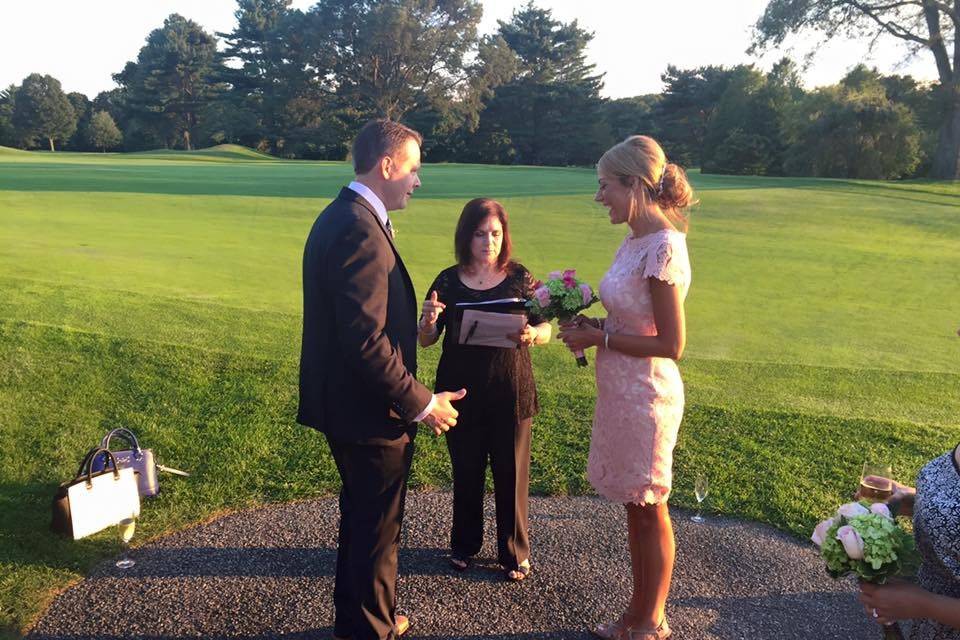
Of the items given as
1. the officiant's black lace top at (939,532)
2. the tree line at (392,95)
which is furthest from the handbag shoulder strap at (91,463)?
the tree line at (392,95)

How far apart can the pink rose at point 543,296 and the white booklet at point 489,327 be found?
23cm

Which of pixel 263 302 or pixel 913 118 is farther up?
pixel 913 118

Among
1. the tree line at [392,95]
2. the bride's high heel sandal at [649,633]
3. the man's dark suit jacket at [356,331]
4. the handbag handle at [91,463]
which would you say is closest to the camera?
the man's dark suit jacket at [356,331]

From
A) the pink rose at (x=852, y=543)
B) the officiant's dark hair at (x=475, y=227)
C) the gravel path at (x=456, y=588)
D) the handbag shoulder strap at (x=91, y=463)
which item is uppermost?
the officiant's dark hair at (x=475, y=227)

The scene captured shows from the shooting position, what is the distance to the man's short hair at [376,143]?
2908 millimetres

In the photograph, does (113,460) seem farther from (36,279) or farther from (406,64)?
(406,64)

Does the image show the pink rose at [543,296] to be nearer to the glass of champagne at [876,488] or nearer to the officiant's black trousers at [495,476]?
the officiant's black trousers at [495,476]

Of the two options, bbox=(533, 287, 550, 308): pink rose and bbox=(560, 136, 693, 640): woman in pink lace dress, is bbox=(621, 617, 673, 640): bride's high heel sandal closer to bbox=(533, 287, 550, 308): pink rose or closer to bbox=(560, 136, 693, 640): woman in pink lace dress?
bbox=(560, 136, 693, 640): woman in pink lace dress

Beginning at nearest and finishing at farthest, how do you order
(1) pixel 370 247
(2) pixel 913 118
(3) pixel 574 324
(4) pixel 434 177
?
(1) pixel 370 247
(3) pixel 574 324
(4) pixel 434 177
(2) pixel 913 118

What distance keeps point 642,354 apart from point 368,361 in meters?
1.16

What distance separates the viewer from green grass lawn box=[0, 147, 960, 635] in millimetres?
4906

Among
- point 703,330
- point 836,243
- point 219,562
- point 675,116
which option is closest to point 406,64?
point 675,116

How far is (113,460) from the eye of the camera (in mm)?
4191

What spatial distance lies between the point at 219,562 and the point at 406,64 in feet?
224
